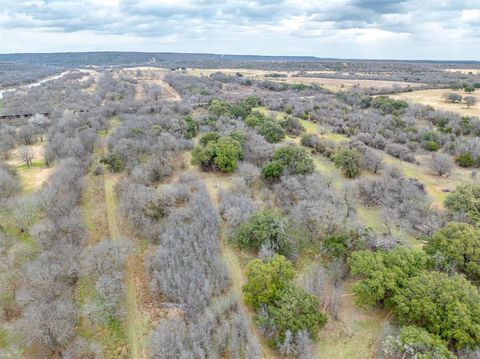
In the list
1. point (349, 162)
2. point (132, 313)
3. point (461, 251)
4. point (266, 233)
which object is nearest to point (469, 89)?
point (349, 162)

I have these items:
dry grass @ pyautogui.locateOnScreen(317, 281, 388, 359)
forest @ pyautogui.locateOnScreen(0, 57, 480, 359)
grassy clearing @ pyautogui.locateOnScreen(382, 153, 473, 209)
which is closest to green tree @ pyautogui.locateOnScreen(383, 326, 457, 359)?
forest @ pyautogui.locateOnScreen(0, 57, 480, 359)

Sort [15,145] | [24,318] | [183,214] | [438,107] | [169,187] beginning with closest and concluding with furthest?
1. [24,318]
2. [183,214]
3. [169,187]
4. [15,145]
5. [438,107]

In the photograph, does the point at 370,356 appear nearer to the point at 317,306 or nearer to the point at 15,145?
the point at 317,306

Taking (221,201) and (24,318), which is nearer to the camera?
(24,318)

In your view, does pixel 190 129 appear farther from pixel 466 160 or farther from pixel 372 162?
pixel 466 160

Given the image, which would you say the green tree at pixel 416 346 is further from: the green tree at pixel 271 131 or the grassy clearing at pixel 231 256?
the green tree at pixel 271 131

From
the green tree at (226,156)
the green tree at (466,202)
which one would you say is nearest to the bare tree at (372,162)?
the green tree at (466,202)

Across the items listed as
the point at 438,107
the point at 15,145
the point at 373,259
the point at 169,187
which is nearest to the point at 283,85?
the point at 438,107
